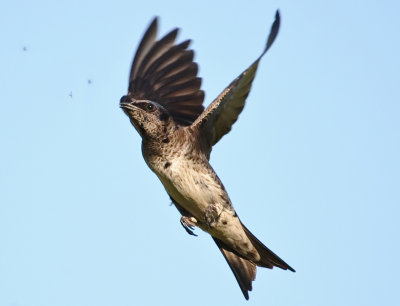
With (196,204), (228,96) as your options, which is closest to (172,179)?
(196,204)

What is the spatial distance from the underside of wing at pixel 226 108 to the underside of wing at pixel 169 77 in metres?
1.06

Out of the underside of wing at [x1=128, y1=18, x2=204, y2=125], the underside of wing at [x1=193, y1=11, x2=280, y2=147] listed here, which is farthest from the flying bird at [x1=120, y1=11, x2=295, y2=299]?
the underside of wing at [x1=128, y1=18, x2=204, y2=125]

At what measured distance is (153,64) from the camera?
10.1m

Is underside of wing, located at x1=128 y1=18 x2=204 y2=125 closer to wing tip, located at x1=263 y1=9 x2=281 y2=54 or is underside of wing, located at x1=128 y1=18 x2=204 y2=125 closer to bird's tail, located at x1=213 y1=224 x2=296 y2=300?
bird's tail, located at x1=213 y1=224 x2=296 y2=300

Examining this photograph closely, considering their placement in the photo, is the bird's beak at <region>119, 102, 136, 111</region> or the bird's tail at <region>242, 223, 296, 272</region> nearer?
the bird's beak at <region>119, 102, 136, 111</region>

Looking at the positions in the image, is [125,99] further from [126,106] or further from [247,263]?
[247,263]

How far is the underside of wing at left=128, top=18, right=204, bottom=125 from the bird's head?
1030 millimetres

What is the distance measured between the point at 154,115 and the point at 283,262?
1966 mm

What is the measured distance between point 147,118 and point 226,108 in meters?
0.78

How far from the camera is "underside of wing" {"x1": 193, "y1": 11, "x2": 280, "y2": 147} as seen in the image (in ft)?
26.8

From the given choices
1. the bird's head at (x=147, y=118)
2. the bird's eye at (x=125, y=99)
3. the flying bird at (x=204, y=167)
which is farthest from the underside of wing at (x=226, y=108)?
the bird's eye at (x=125, y=99)

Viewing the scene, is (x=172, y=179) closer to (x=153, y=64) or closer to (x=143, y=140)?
(x=143, y=140)

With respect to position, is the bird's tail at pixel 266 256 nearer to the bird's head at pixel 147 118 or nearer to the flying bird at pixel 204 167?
the flying bird at pixel 204 167

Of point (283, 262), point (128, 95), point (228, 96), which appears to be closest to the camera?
point (228, 96)
